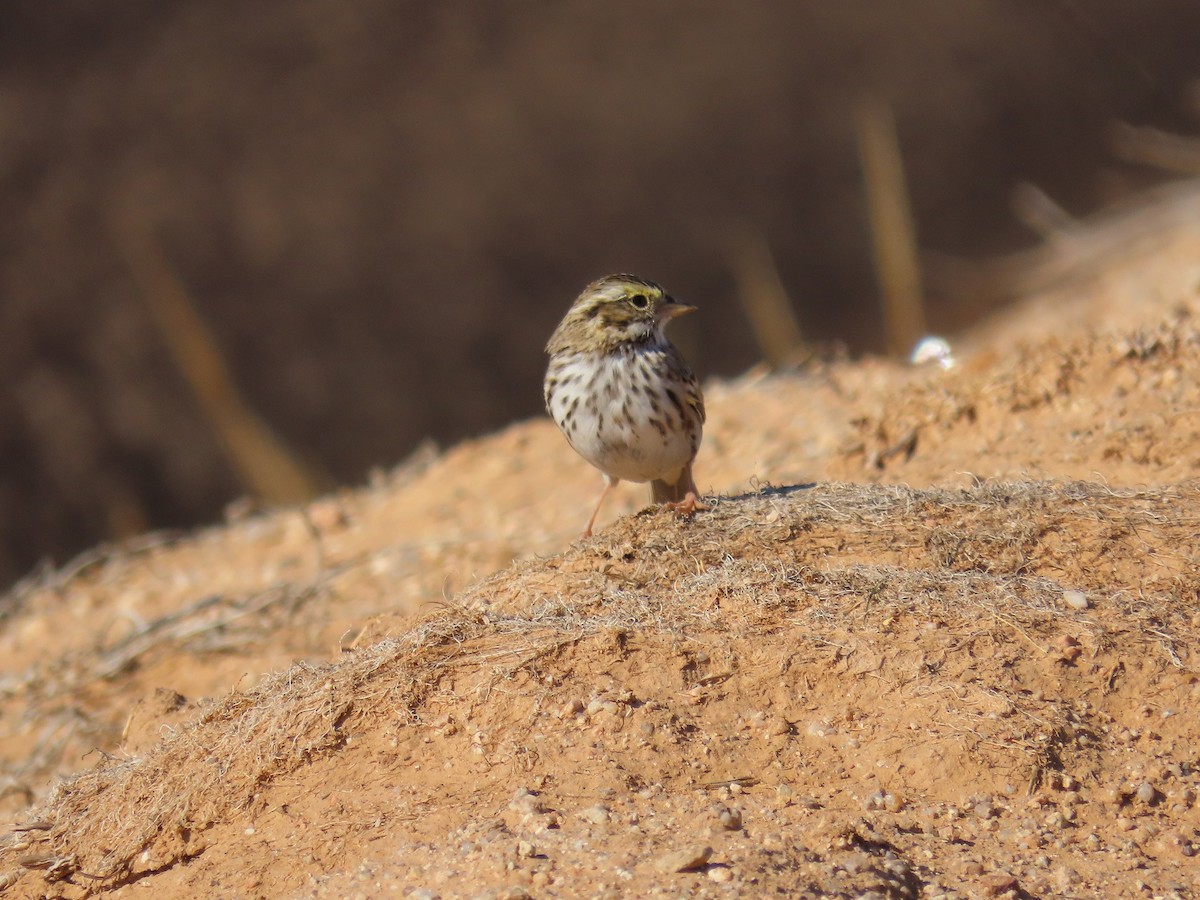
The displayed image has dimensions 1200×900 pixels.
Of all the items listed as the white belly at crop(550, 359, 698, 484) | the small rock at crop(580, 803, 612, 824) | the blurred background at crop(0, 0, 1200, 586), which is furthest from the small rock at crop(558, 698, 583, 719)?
the blurred background at crop(0, 0, 1200, 586)

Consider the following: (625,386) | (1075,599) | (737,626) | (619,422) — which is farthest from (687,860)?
(625,386)

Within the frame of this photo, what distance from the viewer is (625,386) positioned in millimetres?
5863

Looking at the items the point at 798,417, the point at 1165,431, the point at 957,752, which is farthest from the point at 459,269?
the point at 957,752

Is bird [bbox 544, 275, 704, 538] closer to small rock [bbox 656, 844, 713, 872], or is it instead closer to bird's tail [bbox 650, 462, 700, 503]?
bird's tail [bbox 650, 462, 700, 503]

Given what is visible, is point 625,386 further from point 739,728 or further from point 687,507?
point 739,728

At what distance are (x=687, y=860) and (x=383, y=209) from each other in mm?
14696

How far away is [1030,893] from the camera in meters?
3.81

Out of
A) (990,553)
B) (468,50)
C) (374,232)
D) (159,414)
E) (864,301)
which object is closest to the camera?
(990,553)

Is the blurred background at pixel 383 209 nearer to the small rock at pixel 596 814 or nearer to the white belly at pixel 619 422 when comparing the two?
the white belly at pixel 619 422

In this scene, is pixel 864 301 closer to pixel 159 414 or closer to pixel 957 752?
pixel 159 414

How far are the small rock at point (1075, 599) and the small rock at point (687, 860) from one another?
1657 mm

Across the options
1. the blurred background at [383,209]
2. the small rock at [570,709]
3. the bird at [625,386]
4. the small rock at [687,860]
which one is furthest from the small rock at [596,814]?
the blurred background at [383,209]

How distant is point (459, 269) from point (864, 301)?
6750 mm

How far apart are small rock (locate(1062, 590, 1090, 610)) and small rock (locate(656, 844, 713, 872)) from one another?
5.44ft
